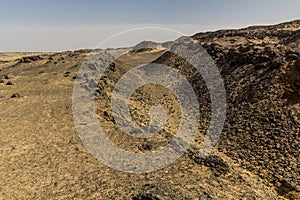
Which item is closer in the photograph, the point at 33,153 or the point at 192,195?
the point at 192,195

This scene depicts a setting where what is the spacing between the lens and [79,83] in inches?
683

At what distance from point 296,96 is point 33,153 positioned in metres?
11.2

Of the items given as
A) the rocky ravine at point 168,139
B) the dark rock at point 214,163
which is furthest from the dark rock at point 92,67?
the dark rock at point 214,163

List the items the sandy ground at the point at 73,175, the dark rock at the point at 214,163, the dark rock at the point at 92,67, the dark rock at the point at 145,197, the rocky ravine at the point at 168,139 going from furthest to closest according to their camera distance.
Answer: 1. the dark rock at the point at 92,67
2. the dark rock at the point at 214,163
3. the rocky ravine at the point at 168,139
4. the sandy ground at the point at 73,175
5. the dark rock at the point at 145,197

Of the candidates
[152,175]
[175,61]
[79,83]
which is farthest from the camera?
[175,61]

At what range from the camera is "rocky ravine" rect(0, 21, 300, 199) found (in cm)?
782

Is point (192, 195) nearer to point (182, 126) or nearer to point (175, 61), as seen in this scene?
point (182, 126)

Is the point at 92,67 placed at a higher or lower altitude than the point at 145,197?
higher

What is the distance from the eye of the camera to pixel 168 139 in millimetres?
11250

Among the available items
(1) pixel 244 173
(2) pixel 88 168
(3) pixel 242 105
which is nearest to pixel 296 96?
(3) pixel 242 105

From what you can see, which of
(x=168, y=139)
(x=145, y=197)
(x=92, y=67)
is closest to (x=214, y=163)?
(x=168, y=139)

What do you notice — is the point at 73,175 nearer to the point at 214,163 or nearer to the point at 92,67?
the point at 214,163

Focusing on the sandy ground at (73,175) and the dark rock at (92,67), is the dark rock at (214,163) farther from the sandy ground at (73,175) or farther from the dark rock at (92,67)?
the dark rock at (92,67)

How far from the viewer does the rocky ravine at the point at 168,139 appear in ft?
25.7
